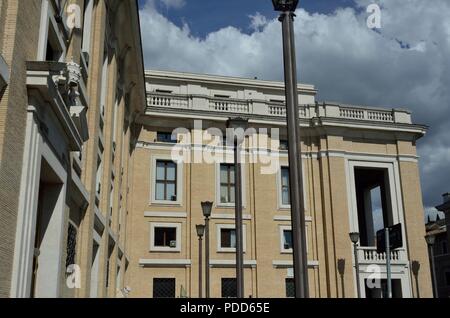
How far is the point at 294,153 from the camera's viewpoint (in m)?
7.08

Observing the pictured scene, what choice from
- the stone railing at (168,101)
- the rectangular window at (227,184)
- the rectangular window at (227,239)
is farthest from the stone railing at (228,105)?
the rectangular window at (227,239)

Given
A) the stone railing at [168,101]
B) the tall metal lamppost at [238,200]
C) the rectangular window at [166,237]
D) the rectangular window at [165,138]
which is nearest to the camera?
the tall metal lamppost at [238,200]

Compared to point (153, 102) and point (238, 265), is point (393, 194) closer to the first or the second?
point (153, 102)

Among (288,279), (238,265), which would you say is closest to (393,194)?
(288,279)

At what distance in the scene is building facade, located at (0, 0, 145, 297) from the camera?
8781mm

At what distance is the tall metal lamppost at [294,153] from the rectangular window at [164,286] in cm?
2583

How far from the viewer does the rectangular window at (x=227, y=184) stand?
3425cm

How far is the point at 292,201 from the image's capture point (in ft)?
22.6

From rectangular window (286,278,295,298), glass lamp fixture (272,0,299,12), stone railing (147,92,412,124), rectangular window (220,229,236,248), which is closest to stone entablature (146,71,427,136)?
stone railing (147,92,412,124)

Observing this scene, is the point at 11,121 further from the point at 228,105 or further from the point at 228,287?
the point at 228,105

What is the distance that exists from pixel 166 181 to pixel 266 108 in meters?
8.39

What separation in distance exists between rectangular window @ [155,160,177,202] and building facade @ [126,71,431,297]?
6cm

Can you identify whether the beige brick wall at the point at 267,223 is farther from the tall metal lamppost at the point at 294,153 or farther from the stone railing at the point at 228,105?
the tall metal lamppost at the point at 294,153

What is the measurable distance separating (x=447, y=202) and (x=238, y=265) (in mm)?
51519
